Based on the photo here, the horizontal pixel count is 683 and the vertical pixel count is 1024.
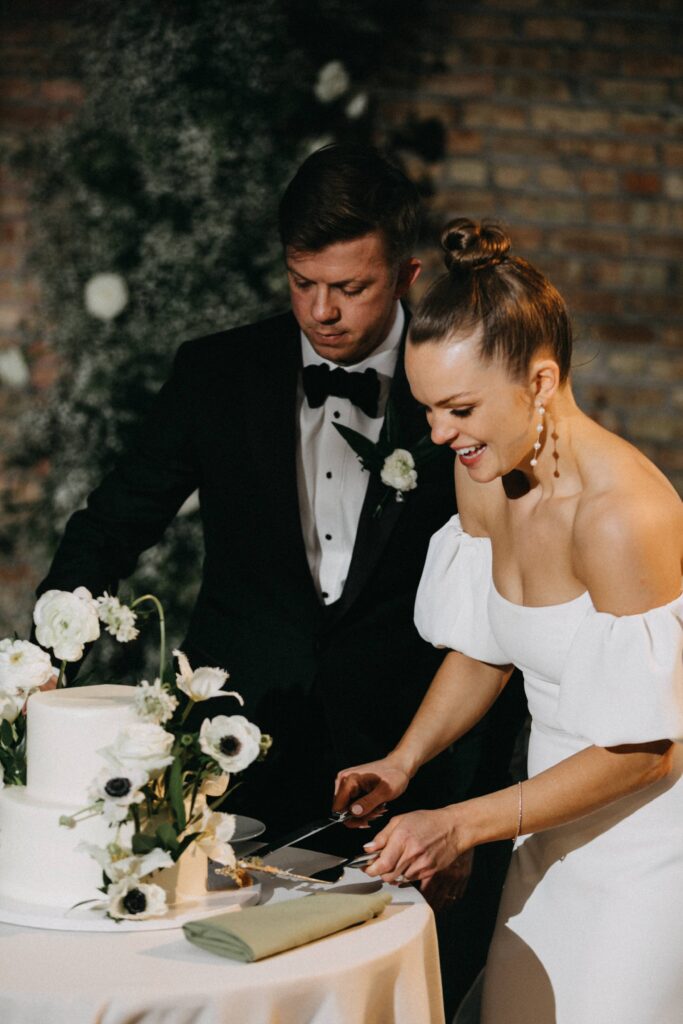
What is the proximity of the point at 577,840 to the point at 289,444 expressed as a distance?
1038mm

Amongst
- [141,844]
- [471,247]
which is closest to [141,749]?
[141,844]

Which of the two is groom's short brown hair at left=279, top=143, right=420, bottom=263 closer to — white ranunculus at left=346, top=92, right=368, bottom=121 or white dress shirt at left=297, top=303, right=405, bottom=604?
white dress shirt at left=297, top=303, right=405, bottom=604

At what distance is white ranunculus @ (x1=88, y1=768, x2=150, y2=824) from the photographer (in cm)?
159

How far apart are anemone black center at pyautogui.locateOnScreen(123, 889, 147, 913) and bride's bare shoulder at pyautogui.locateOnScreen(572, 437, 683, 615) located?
2.46 feet

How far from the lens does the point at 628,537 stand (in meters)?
1.78

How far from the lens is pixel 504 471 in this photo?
1.90m

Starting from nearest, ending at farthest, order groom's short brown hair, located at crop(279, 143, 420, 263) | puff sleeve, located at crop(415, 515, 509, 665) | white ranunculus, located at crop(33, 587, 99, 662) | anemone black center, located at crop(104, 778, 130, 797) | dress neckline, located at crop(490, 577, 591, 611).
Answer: anemone black center, located at crop(104, 778, 130, 797)
white ranunculus, located at crop(33, 587, 99, 662)
dress neckline, located at crop(490, 577, 591, 611)
puff sleeve, located at crop(415, 515, 509, 665)
groom's short brown hair, located at crop(279, 143, 420, 263)

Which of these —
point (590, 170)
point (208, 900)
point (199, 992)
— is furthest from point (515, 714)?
point (590, 170)

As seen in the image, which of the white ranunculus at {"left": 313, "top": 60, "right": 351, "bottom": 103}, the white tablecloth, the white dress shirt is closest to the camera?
the white tablecloth

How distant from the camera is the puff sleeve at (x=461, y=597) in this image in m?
2.19

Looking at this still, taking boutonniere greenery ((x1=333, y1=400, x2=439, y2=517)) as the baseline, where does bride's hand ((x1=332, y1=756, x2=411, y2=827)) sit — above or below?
below

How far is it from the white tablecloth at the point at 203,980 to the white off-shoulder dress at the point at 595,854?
1.07 feet

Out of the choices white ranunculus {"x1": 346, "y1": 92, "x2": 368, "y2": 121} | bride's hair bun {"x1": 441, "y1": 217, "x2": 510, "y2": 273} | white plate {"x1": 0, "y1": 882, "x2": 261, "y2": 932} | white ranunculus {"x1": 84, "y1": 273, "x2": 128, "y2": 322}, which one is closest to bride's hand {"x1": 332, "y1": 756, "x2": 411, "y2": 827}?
white plate {"x1": 0, "y1": 882, "x2": 261, "y2": 932}

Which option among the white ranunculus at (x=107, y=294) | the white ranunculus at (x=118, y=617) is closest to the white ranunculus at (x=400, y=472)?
the white ranunculus at (x=118, y=617)
